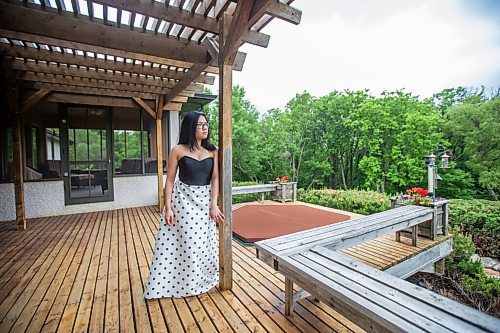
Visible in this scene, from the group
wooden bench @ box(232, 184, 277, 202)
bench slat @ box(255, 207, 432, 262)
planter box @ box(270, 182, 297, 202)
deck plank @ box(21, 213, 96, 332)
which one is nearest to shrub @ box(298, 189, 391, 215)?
planter box @ box(270, 182, 297, 202)

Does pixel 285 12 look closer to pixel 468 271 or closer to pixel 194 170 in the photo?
pixel 194 170

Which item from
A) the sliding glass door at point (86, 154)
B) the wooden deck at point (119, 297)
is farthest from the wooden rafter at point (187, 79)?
the wooden deck at point (119, 297)

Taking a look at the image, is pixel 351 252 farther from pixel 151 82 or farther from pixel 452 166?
pixel 452 166

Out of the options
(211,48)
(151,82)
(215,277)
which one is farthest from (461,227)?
(151,82)

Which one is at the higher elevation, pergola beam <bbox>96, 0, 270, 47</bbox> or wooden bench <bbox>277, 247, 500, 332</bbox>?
pergola beam <bbox>96, 0, 270, 47</bbox>

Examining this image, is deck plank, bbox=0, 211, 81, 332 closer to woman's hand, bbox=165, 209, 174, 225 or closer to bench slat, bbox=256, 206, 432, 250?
woman's hand, bbox=165, 209, 174, 225

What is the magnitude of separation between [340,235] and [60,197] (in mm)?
5565

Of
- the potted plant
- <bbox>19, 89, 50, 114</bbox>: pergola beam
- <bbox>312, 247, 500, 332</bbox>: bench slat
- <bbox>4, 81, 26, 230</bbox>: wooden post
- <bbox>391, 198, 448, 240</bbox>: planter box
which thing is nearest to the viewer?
<bbox>312, 247, 500, 332</bbox>: bench slat

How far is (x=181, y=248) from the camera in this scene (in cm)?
208

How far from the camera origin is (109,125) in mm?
5590

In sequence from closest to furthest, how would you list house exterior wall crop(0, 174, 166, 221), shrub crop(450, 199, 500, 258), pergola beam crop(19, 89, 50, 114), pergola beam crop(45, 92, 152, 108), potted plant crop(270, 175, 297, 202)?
1. pergola beam crop(19, 89, 50, 114)
2. house exterior wall crop(0, 174, 166, 221)
3. pergola beam crop(45, 92, 152, 108)
4. shrub crop(450, 199, 500, 258)
5. potted plant crop(270, 175, 297, 202)

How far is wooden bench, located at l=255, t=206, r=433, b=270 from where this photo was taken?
1.98 m

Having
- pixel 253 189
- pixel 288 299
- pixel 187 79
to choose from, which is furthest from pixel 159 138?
pixel 288 299

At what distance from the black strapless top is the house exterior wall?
438cm
